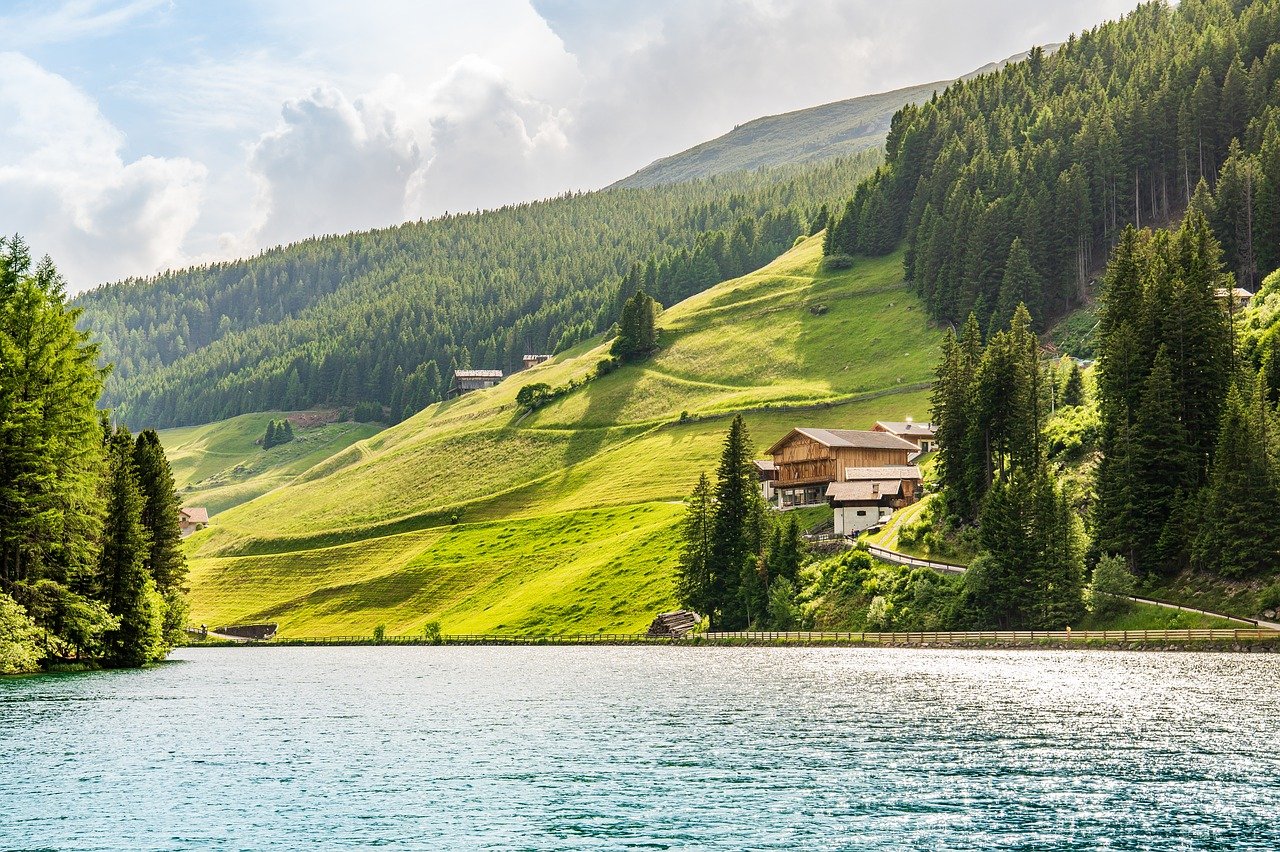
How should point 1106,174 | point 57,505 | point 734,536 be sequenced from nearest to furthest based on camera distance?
point 57,505 < point 734,536 < point 1106,174

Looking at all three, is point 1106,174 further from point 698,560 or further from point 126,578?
point 126,578

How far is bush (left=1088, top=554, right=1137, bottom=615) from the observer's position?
85688 mm

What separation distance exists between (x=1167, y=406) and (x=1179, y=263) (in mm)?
15284

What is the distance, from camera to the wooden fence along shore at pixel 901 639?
2953 inches

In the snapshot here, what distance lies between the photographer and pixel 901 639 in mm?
91500

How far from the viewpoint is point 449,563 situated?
158 m

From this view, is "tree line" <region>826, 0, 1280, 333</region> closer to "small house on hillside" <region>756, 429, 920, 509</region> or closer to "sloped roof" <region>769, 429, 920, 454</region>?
"sloped roof" <region>769, 429, 920, 454</region>

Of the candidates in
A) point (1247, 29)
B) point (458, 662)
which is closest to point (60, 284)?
point (458, 662)

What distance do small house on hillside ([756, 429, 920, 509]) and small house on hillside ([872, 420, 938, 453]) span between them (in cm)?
429

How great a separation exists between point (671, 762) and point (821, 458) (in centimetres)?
10441

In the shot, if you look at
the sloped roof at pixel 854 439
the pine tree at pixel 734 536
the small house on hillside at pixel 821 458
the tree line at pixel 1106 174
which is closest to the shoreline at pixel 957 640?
the pine tree at pixel 734 536

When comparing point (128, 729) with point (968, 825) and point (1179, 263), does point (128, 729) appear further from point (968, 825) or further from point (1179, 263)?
point (1179, 263)

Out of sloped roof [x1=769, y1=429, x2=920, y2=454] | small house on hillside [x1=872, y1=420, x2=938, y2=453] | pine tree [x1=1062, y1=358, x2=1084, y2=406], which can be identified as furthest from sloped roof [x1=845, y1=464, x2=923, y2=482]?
small house on hillside [x1=872, y1=420, x2=938, y2=453]

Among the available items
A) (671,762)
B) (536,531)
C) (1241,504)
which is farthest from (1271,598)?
(536,531)
